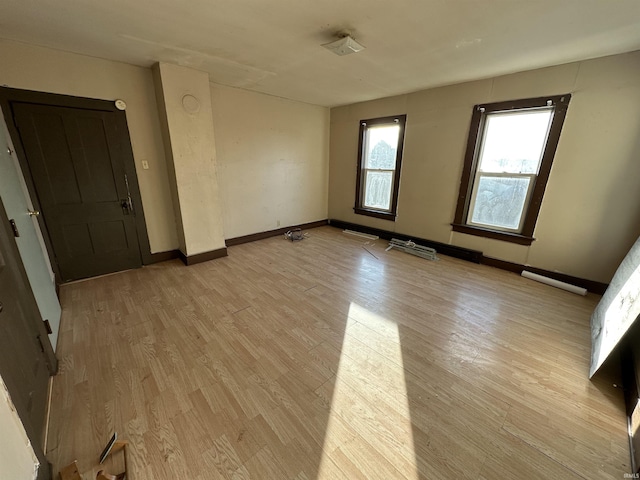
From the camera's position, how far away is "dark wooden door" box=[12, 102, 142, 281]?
8.56 feet

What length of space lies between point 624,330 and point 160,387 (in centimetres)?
300

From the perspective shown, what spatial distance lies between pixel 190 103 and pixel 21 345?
2.87 metres

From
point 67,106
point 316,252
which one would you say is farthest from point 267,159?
point 67,106

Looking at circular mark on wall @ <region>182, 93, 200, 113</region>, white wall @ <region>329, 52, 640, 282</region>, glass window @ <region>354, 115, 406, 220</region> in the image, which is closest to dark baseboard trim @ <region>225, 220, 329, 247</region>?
glass window @ <region>354, 115, 406, 220</region>

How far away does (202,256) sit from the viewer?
11.8ft

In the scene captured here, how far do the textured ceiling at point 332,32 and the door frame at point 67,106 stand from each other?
0.46 meters

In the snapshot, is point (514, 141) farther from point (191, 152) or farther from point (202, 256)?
point (202, 256)

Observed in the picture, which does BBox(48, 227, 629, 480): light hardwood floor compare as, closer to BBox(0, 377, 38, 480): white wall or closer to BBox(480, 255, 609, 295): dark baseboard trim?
BBox(480, 255, 609, 295): dark baseboard trim

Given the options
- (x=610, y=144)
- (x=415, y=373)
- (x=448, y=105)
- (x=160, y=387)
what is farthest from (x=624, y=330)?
(x=448, y=105)

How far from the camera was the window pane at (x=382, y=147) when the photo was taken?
175 inches

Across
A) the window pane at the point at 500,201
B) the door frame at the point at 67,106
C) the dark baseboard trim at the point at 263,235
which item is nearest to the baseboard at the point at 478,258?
A: the window pane at the point at 500,201

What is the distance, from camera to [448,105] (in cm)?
362

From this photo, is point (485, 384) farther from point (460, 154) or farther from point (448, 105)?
point (448, 105)

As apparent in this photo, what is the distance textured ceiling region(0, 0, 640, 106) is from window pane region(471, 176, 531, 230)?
1.32m
